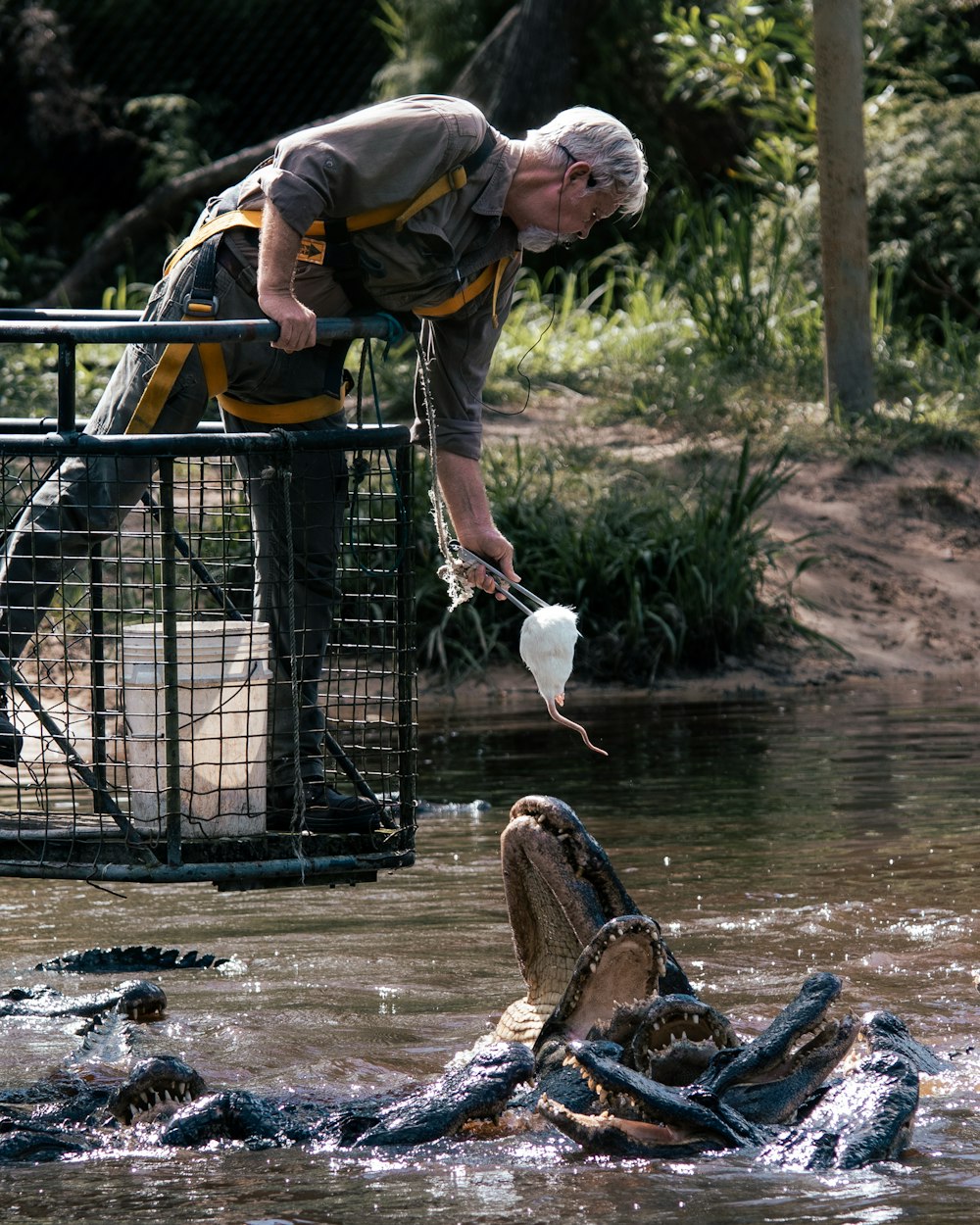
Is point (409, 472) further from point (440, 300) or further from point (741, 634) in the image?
point (741, 634)

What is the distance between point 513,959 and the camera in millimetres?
4730

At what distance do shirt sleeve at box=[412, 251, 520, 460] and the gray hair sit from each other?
0.30 metres

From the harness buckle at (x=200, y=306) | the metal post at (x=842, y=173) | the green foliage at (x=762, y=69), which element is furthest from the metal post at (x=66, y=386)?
the green foliage at (x=762, y=69)

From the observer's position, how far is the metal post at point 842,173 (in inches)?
400

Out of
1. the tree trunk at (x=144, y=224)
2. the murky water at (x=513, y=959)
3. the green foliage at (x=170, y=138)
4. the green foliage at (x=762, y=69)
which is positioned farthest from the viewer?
the green foliage at (x=170, y=138)

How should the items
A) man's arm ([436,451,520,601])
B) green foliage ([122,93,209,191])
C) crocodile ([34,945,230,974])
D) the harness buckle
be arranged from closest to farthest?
the harness buckle < man's arm ([436,451,520,601]) < crocodile ([34,945,230,974]) < green foliage ([122,93,209,191])

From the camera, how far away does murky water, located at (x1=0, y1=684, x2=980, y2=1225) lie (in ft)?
10.3

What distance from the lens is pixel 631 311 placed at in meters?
12.7

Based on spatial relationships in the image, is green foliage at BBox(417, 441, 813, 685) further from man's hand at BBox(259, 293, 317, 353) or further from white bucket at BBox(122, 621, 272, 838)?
man's hand at BBox(259, 293, 317, 353)

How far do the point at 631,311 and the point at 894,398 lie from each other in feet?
7.10

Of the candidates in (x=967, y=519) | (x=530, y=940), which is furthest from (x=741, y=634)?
(x=530, y=940)

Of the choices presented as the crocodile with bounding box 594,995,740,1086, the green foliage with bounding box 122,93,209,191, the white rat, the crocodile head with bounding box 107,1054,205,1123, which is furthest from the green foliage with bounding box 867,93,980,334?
the crocodile head with bounding box 107,1054,205,1123

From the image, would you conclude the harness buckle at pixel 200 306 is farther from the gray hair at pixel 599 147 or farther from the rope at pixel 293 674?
the gray hair at pixel 599 147

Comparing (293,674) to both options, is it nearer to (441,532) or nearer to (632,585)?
(441,532)
